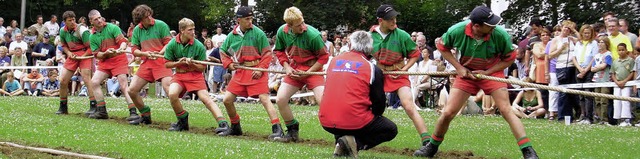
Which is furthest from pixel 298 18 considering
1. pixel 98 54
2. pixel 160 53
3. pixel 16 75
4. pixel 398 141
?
pixel 16 75

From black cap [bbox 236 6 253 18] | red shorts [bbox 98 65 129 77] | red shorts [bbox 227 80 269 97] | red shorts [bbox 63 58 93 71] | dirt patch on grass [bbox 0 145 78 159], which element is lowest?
dirt patch on grass [bbox 0 145 78 159]

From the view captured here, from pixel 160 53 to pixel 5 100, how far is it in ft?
22.4

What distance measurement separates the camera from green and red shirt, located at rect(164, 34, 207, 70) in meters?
15.0

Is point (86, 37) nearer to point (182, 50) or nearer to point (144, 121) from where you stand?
point (144, 121)

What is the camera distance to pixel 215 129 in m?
15.5

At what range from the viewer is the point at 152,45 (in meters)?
16.3

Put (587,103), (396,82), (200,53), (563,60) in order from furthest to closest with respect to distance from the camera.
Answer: (563,60) < (587,103) < (200,53) < (396,82)

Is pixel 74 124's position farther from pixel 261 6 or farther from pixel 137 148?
pixel 261 6

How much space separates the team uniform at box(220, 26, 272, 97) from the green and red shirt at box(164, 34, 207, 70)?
30.8 inches

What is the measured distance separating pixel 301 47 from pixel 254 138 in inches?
64.9

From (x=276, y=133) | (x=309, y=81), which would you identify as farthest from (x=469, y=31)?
(x=276, y=133)

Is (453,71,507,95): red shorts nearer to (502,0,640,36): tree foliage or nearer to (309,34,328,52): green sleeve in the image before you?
(309,34,328,52): green sleeve

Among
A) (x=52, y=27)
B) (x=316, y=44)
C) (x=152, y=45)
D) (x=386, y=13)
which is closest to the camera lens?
(x=386, y=13)

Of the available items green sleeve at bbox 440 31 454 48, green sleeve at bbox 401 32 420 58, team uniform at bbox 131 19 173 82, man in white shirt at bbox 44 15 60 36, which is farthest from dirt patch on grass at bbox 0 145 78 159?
man in white shirt at bbox 44 15 60 36
